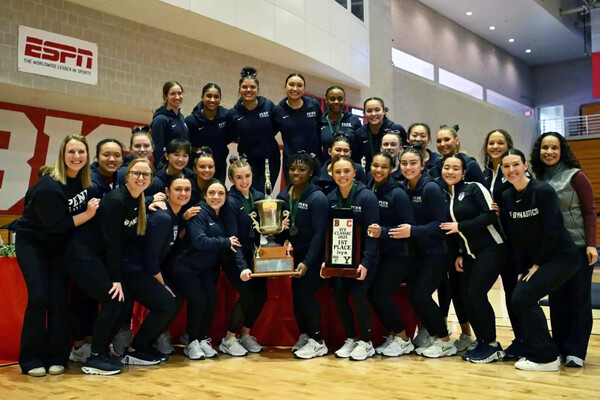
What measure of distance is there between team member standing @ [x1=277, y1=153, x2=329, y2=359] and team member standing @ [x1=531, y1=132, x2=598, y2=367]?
6.45ft

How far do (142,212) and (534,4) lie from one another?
63.0ft

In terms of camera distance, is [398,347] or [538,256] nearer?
[538,256]

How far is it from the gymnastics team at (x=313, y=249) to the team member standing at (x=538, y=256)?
0.04 feet

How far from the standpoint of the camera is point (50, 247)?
4457 mm

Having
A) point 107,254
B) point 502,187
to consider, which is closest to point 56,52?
point 107,254

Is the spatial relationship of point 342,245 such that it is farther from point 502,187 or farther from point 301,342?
point 502,187

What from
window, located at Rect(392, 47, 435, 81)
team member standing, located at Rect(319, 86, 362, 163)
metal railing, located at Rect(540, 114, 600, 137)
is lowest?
team member standing, located at Rect(319, 86, 362, 163)

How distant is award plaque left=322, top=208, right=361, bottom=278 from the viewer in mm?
4984

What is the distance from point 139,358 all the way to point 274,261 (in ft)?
4.60

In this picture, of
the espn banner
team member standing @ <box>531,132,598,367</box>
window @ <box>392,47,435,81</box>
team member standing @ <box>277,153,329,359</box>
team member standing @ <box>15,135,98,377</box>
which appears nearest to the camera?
team member standing @ <box>15,135,98,377</box>

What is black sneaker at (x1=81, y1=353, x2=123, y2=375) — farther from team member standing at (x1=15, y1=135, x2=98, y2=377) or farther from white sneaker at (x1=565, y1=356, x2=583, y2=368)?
white sneaker at (x1=565, y1=356, x2=583, y2=368)

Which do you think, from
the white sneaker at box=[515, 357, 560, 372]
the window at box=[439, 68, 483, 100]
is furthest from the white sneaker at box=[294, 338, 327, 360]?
the window at box=[439, 68, 483, 100]

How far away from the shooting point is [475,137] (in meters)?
21.3

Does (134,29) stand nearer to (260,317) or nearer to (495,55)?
(260,317)
